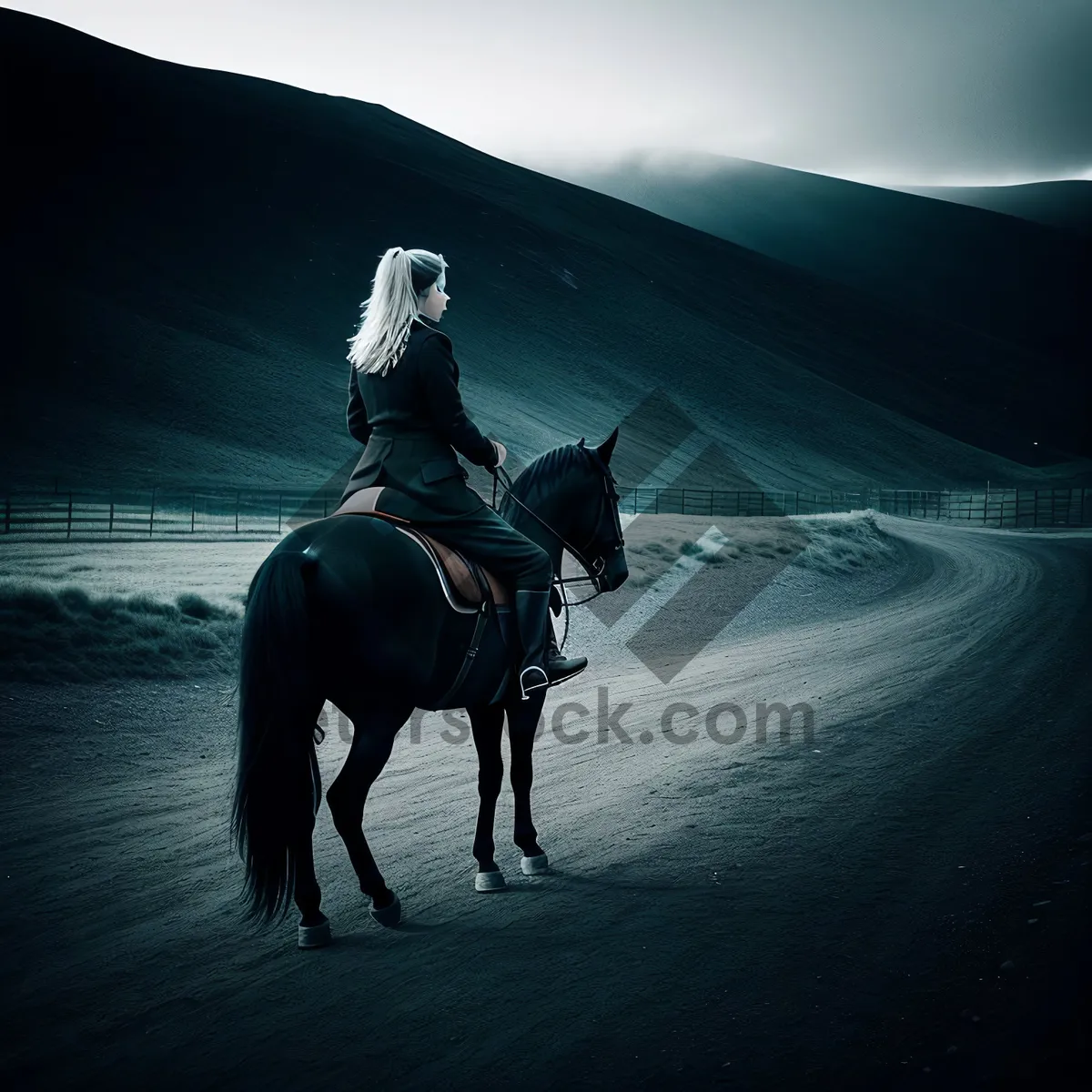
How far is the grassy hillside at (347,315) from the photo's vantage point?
71562 millimetres

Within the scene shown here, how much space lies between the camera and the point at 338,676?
4711 millimetres

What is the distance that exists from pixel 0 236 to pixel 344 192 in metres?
48.9

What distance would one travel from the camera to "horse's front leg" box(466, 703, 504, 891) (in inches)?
209

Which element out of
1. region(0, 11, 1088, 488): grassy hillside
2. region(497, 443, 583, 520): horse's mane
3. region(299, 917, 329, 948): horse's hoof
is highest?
region(0, 11, 1088, 488): grassy hillside

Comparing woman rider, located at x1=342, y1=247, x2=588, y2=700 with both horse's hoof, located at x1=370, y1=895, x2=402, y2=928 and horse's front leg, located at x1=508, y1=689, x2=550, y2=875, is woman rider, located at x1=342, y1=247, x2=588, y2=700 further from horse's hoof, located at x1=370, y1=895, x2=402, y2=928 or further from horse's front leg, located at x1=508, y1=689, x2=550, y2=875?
horse's hoof, located at x1=370, y1=895, x2=402, y2=928

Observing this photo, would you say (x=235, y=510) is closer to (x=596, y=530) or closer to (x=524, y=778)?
(x=596, y=530)

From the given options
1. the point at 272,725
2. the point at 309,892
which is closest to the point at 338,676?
the point at 272,725

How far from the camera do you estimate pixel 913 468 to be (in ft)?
349

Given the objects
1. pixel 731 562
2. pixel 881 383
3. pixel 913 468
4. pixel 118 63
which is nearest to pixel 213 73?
pixel 118 63

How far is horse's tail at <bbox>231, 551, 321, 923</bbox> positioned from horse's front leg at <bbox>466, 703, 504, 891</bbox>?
112cm

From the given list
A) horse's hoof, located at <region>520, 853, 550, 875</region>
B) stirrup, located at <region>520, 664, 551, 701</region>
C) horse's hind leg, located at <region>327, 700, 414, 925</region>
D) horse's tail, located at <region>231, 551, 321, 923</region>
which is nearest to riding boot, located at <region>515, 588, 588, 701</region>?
stirrup, located at <region>520, 664, 551, 701</region>

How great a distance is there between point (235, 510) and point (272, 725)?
135ft

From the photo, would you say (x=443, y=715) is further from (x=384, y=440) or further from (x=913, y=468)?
(x=913, y=468)

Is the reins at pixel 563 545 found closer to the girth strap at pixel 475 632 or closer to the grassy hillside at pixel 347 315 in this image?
the girth strap at pixel 475 632
